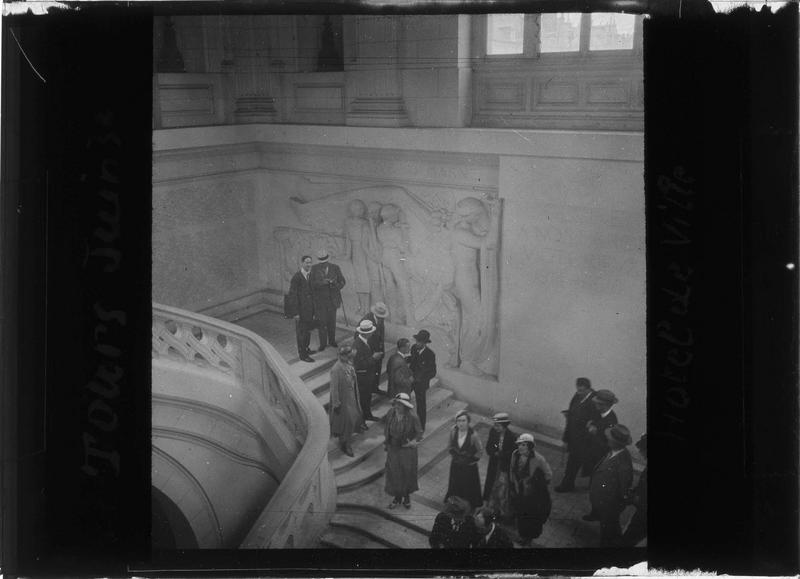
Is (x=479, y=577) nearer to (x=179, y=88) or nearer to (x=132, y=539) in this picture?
(x=132, y=539)

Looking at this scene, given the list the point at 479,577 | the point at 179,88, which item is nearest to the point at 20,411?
the point at 179,88

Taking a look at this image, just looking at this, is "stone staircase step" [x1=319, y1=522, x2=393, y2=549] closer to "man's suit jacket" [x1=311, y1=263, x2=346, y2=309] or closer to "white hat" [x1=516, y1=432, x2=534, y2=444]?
"white hat" [x1=516, y1=432, x2=534, y2=444]

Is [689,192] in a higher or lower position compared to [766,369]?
higher

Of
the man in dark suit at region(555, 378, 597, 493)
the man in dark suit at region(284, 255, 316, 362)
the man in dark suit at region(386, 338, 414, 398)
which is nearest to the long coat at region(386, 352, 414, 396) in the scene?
the man in dark suit at region(386, 338, 414, 398)

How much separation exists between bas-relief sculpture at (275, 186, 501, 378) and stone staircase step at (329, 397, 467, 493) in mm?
462

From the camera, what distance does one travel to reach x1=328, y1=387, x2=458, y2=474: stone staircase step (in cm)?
590

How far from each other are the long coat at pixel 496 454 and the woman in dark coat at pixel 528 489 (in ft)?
0.19

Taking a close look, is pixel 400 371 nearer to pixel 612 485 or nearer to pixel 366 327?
pixel 366 327

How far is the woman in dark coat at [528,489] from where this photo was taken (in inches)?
212

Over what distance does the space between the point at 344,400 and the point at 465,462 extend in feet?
4.01

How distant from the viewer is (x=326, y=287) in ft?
21.2

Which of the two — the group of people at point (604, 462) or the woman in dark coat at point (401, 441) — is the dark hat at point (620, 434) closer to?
the group of people at point (604, 462)

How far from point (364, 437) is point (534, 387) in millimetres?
1609

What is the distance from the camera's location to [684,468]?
439 centimetres
